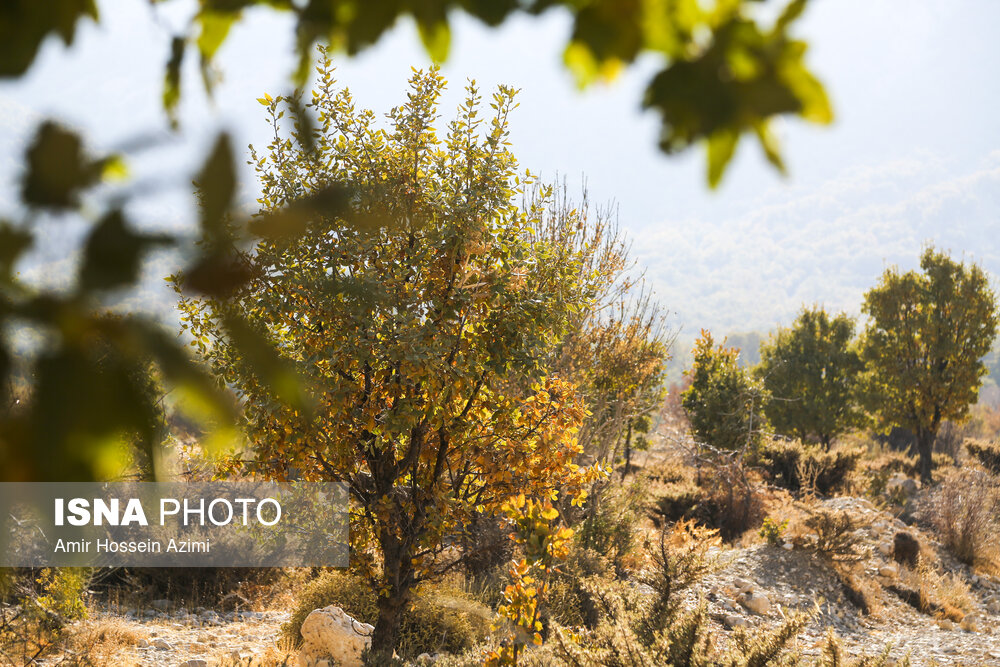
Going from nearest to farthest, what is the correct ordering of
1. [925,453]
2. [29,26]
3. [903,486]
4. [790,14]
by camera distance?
[790,14]
[29,26]
[903,486]
[925,453]

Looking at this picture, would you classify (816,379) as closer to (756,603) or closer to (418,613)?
(756,603)

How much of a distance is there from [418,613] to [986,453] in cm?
1889

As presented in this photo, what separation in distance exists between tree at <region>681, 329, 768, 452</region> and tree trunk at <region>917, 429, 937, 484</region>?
418 centimetres

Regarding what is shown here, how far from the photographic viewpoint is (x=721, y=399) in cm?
1197

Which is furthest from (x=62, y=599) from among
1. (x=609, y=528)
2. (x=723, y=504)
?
(x=723, y=504)

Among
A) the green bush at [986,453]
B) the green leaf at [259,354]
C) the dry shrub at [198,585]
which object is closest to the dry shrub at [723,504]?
the dry shrub at [198,585]

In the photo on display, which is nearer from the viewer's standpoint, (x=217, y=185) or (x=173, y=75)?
(x=217, y=185)

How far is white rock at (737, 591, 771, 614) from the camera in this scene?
6641 millimetres

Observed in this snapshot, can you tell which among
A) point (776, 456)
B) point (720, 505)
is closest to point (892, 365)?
point (776, 456)

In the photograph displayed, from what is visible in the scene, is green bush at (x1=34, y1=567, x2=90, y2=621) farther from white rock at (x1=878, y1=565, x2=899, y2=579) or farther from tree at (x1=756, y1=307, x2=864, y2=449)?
tree at (x1=756, y1=307, x2=864, y2=449)

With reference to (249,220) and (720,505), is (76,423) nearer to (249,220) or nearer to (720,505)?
(249,220)

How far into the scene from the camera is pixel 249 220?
0.65 meters

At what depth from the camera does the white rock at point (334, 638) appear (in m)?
4.15

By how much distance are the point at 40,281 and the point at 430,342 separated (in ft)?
7.47
